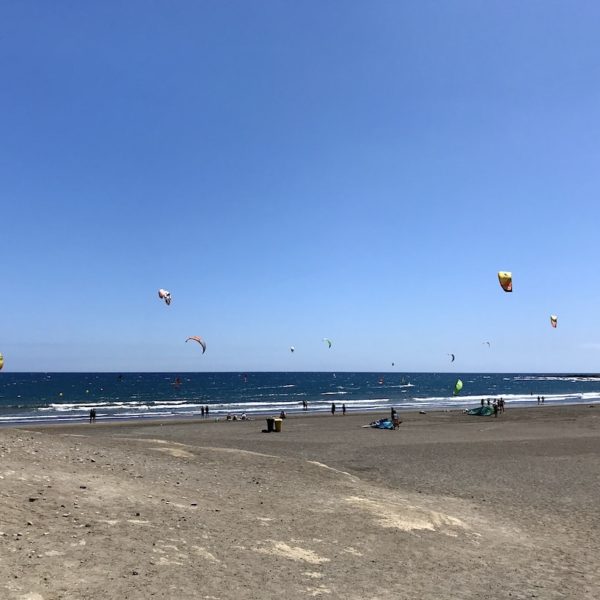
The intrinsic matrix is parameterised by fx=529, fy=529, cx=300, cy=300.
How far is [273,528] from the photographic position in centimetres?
1026

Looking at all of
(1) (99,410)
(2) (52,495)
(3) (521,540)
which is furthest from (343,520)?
(1) (99,410)

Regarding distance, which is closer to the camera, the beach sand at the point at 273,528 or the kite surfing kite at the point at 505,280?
the beach sand at the point at 273,528

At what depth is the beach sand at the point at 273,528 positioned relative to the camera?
7.48 metres

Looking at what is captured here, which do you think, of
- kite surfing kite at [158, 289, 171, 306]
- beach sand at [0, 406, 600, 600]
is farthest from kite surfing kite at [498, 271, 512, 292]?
kite surfing kite at [158, 289, 171, 306]

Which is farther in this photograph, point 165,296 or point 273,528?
point 165,296

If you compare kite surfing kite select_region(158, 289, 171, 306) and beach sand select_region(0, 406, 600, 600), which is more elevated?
kite surfing kite select_region(158, 289, 171, 306)

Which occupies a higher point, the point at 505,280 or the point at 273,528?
the point at 505,280

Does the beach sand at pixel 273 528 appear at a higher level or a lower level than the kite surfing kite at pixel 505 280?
lower

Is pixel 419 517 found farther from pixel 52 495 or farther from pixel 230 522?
pixel 52 495

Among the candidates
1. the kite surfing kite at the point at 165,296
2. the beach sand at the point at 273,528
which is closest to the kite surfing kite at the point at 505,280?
the beach sand at the point at 273,528

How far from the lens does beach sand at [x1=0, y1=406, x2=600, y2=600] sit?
7477 mm

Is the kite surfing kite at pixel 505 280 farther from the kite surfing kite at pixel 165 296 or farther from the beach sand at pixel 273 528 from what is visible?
the kite surfing kite at pixel 165 296

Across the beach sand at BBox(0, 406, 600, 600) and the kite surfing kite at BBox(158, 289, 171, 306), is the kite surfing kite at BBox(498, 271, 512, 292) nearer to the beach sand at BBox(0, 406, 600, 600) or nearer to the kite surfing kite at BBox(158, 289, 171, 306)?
the beach sand at BBox(0, 406, 600, 600)

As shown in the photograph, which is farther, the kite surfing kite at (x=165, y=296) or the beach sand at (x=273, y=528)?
the kite surfing kite at (x=165, y=296)
